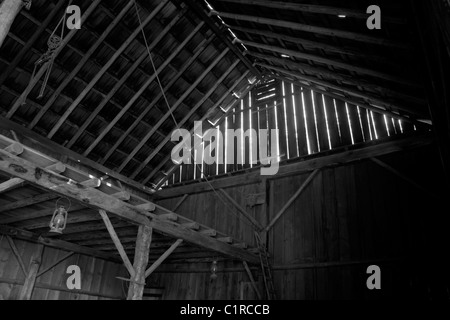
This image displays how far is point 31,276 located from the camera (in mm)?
8961

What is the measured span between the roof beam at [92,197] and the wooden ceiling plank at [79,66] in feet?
14.8

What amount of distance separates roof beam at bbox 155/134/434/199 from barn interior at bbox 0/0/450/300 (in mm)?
50

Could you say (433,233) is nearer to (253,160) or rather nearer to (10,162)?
(253,160)

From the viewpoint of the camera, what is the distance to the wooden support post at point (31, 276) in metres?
8.76

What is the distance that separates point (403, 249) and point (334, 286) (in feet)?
6.19

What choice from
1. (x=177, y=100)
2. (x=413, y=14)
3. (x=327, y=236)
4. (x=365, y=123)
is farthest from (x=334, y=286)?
(x=177, y=100)

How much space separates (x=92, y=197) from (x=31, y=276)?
18.4 ft

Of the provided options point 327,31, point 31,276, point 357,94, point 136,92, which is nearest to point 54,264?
point 31,276

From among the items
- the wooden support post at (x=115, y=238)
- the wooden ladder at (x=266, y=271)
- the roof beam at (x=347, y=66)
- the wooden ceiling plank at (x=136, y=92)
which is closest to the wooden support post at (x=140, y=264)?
the wooden support post at (x=115, y=238)

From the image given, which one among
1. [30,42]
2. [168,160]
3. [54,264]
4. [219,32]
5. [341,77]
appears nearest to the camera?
[30,42]

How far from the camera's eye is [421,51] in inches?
202

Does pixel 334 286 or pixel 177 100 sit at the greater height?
pixel 177 100

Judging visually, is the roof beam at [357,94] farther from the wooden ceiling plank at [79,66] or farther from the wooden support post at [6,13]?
the wooden support post at [6,13]

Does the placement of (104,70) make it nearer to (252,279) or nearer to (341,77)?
(341,77)
